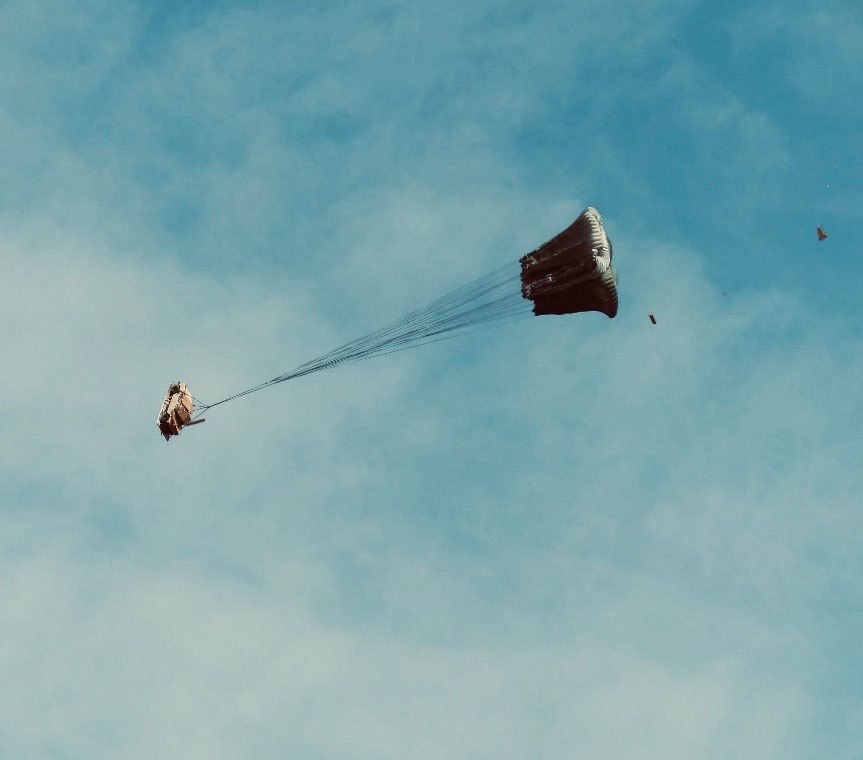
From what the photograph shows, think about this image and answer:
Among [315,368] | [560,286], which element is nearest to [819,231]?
[560,286]

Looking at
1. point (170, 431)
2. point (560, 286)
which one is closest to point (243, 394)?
point (170, 431)

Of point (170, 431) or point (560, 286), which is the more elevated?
point (560, 286)

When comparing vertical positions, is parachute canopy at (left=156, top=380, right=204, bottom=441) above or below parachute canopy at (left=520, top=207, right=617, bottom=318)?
below

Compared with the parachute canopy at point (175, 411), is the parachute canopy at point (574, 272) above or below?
above

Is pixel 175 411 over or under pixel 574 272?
under

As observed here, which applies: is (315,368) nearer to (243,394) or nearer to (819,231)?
(243,394)

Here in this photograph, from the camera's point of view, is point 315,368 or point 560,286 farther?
point 560,286

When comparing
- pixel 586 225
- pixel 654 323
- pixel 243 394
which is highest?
pixel 586 225

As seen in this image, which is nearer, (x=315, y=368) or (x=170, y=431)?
(x=315, y=368)

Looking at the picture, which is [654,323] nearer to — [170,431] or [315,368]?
[315,368]

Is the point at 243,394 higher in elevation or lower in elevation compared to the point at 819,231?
lower
